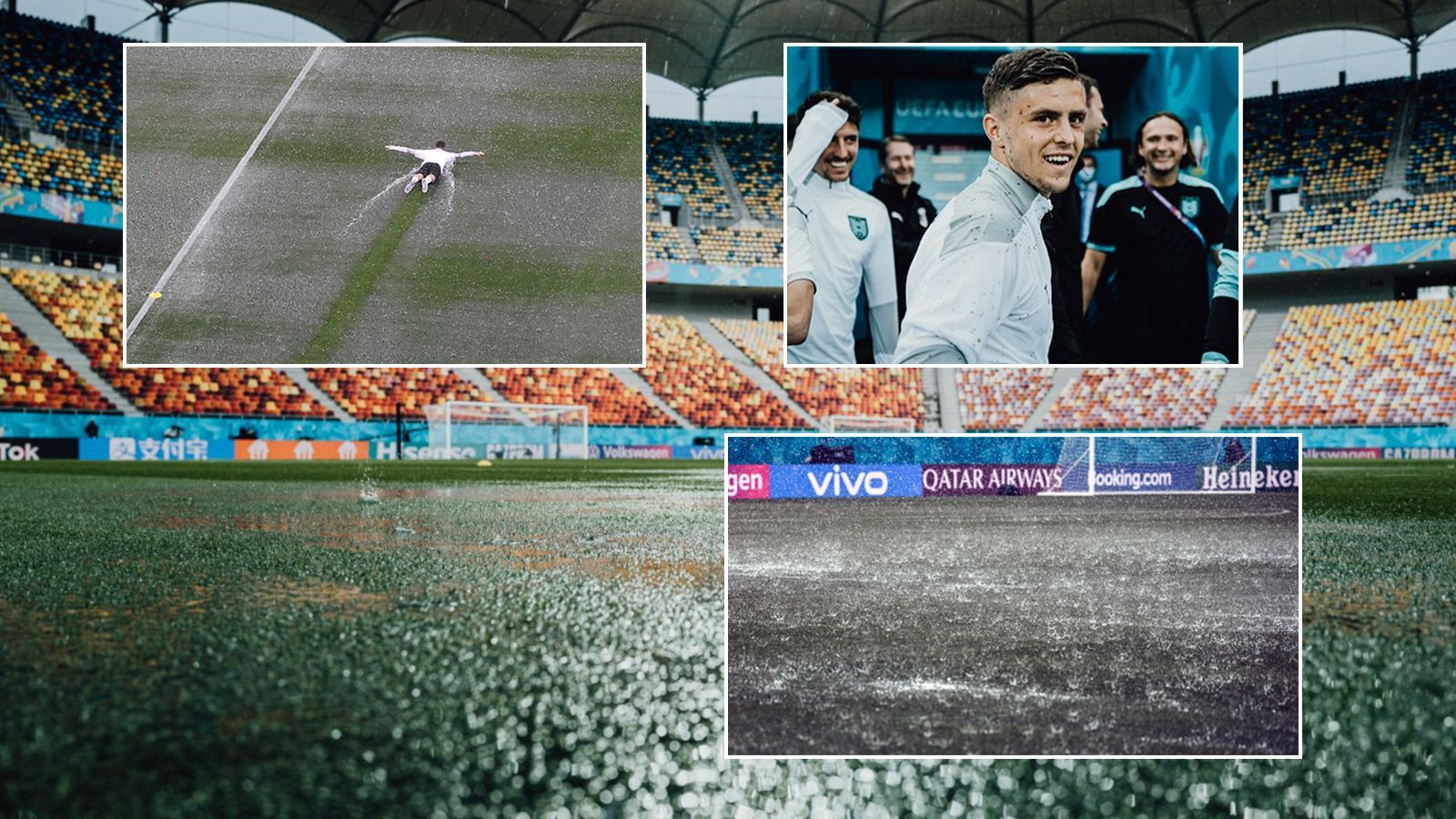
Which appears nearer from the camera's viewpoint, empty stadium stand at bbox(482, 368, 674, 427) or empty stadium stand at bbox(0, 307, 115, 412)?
empty stadium stand at bbox(0, 307, 115, 412)

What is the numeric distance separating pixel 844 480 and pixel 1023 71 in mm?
1786

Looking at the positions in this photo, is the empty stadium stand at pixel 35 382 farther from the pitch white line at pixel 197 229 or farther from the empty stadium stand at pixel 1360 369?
the empty stadium stand at pixel 1360 369

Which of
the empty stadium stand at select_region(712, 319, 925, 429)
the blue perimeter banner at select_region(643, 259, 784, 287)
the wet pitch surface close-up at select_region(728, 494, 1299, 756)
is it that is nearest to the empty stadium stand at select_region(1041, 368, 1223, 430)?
the empty stadium stand at select_region(712, 319, 925, 429)

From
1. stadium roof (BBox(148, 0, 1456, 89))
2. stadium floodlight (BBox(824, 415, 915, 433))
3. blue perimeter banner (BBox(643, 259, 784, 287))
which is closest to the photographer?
stadium roof (BBox(148, 0, 1456, 89))

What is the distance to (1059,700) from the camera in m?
1.17

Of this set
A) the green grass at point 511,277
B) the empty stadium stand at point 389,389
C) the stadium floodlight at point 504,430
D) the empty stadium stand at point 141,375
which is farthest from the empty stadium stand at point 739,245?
the green grass at point 511,277

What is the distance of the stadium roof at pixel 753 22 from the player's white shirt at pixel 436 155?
5617mm

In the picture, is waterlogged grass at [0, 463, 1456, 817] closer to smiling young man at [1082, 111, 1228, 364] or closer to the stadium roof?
smiling young man at [1082, 111, 1228, 364]

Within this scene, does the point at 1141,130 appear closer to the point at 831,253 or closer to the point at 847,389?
the point at 831,253

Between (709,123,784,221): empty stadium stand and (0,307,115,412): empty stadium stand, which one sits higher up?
(709,123,784,221): empty stadium stand

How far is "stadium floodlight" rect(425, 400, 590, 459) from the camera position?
15.7m

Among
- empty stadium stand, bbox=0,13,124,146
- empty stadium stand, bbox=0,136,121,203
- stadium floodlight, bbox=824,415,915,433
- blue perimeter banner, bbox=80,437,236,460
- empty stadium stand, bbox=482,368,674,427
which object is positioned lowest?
blue perimeter banner, bbox=80,437,236,460

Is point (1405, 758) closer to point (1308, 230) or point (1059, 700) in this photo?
point (1059, 700)

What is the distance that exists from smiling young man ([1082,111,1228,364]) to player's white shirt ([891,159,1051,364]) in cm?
24
